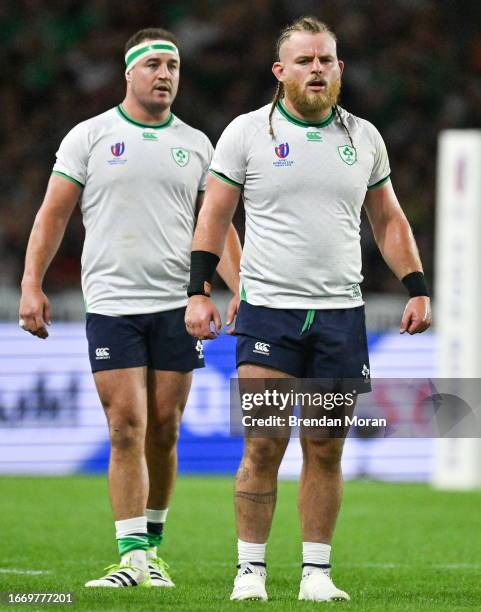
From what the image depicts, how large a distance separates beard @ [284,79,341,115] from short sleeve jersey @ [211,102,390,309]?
0.07 m

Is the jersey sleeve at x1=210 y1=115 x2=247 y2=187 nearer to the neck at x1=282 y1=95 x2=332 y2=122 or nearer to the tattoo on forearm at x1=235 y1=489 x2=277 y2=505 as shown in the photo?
the neck at x1=282 y1=95 x2=332 y2=122

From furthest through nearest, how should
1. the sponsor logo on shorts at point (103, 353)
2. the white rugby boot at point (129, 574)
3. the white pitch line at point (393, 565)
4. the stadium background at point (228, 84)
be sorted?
the stadium background at point (228, 84)
the white pitch line at point (393, 565)
the sponsor logo on shorts at point (103, 353)
the white rugby boot at point (129, 574)

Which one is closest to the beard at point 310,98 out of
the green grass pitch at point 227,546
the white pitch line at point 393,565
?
the green grass pitch at point 227,546

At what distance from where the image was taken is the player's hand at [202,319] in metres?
5.59

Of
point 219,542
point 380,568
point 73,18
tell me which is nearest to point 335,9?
point 73,18

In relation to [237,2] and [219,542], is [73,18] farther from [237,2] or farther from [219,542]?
[219,542]

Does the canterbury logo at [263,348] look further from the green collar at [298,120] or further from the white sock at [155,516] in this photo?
the white sock at [155,516]

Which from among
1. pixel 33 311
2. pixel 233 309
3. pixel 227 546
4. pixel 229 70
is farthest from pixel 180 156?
pixel 229 70

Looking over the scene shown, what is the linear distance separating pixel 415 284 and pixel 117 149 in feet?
5.15

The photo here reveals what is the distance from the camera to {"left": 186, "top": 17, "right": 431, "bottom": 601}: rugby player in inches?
223

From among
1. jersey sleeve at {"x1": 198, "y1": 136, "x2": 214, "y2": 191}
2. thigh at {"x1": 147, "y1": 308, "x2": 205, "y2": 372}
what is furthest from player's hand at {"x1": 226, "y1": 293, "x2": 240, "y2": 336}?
jersey sleeve at {"x1": 198, "y1": 136, "x2": 214, "y2": 191}

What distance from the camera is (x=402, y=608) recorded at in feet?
17.9

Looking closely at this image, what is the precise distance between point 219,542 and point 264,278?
11.0 feet

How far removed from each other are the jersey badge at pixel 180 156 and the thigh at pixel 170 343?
0.67 m
